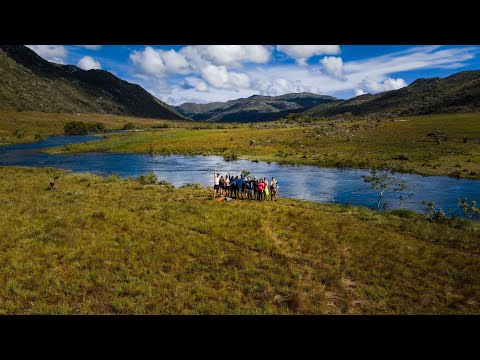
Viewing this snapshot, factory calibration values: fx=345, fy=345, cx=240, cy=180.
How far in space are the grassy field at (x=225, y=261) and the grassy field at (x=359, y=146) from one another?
125 ft

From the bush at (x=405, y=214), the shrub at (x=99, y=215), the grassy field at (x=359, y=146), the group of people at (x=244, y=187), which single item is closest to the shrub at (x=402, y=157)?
the grassy field at (x=359, y=146)

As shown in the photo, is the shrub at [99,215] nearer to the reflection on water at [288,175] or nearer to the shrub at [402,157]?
the reflection on water at [288,175]

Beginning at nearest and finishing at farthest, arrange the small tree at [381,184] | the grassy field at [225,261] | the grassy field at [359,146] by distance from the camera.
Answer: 1. the grassy field at [225,261]
2. the small tree at [381,184]
3. the grassy field at [359,146]

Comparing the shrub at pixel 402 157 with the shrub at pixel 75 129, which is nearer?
the shrub at pixel 402 157

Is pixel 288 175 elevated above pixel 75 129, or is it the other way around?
pixel 75 129

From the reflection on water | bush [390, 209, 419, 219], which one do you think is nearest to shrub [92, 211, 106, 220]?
the reflection on water

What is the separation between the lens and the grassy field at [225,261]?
13.9 meters

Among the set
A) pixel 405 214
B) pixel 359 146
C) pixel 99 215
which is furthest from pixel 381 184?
pixel 359 146

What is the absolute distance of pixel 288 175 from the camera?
5681 centimetres

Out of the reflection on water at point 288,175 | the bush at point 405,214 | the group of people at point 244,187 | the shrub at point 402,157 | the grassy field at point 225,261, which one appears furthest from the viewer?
the shrub at point 402,157

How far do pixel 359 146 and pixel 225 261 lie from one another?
74.7 metres

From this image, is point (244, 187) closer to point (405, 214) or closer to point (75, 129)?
point (405, 214)
